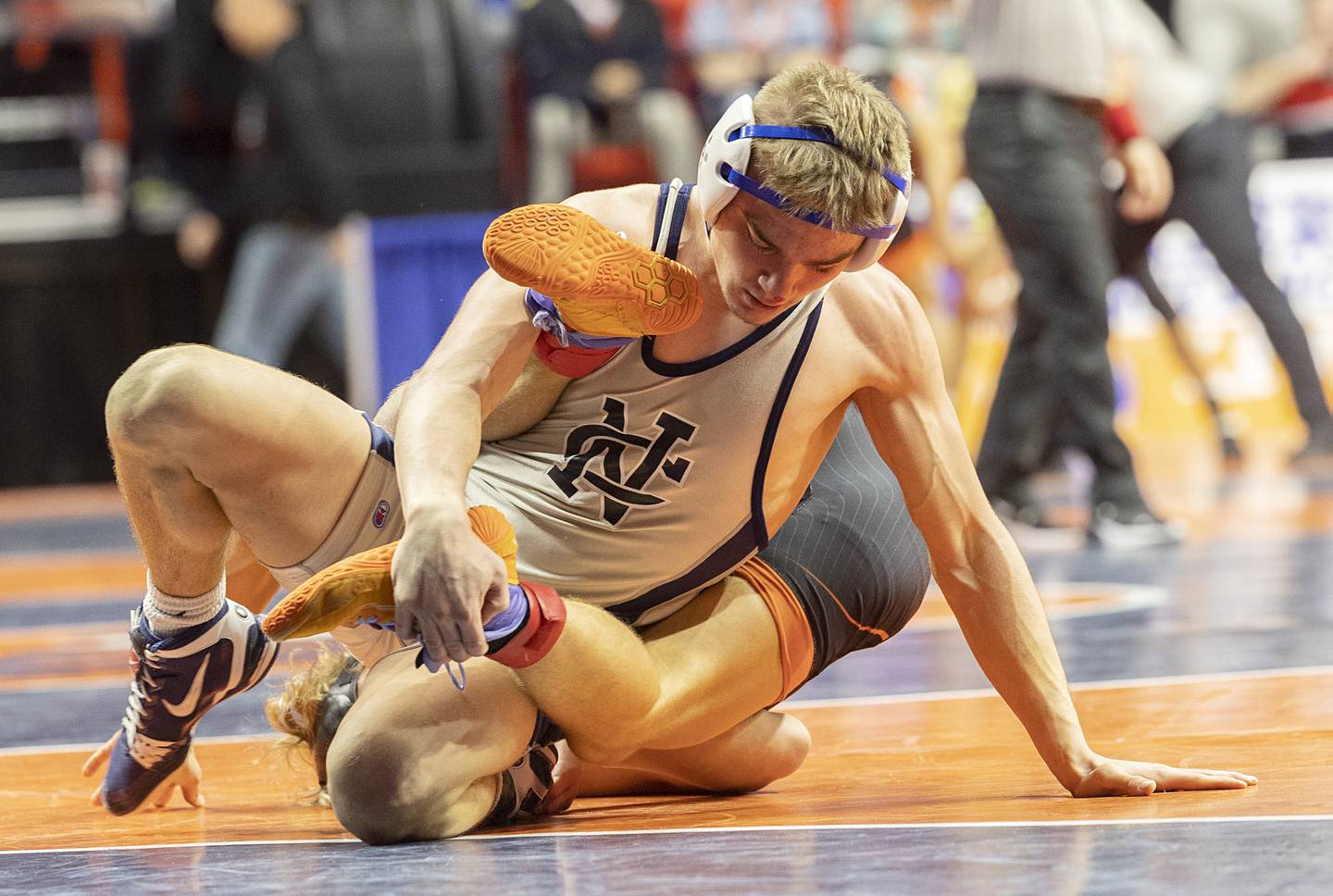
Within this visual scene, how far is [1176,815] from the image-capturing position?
2.39 m

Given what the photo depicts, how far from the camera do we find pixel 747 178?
2.42 metres

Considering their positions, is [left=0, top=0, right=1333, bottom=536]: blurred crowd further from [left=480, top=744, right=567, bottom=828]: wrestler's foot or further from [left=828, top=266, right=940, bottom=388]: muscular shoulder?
[left=480, top=744, right=567, bottom=828]: wrestler's foot

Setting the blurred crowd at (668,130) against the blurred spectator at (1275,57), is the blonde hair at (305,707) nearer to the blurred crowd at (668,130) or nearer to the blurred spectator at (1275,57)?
the blurred crowd at (668,130)

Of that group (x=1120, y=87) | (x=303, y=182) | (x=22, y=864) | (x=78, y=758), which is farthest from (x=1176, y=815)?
(x=303, y=182)

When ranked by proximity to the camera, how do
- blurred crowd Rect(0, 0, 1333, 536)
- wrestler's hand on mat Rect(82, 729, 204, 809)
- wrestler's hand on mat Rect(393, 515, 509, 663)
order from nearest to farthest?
wrestler's hand on mat Rect(393, 515, 509, 663)
wrestler's hand on mat Rect(82, 729, 204, 809)
blurred crowd Rect(0, 0, 1333, 536)

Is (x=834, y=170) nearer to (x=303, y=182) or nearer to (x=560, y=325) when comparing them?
(x=560, y=325)

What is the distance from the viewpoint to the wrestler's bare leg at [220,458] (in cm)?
247

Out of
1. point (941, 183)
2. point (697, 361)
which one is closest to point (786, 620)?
point (697, 361)

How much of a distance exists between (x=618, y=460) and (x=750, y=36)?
9436 millimetres

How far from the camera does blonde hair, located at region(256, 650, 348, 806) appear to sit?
2.90 meters

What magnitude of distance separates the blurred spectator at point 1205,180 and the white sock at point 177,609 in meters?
5.40

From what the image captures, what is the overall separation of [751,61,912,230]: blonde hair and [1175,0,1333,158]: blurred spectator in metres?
8.23

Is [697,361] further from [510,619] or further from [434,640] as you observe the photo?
[434,640]

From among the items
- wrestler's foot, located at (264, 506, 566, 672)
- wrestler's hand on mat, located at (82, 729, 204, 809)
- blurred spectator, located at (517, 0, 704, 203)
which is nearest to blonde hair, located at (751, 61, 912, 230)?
wrestler's foot, located at (264, 506, 566, 672)
